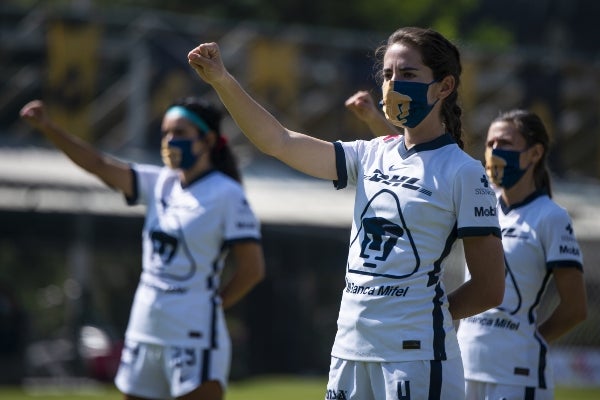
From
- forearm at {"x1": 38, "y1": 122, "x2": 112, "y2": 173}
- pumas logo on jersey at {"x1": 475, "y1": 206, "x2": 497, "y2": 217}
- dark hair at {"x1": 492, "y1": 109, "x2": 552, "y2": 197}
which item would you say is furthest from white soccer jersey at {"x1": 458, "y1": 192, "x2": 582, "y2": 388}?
forearm at {"x1": 38, "y1": 122, "x2": 112, "y2": 173}

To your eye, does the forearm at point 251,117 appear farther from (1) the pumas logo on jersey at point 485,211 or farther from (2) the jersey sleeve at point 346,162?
(1) the pumas logo on jersey at point 485,211

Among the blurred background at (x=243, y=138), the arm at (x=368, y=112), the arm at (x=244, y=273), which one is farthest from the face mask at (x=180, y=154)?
the blurred background at (x=243, y=138)

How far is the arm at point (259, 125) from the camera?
417cm

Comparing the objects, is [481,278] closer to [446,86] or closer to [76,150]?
[446,86]

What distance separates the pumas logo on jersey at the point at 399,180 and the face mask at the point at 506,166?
4.38 feet

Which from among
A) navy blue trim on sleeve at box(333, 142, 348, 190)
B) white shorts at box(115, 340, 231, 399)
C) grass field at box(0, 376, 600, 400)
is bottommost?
grass field at box(0, 376, 600, 400)

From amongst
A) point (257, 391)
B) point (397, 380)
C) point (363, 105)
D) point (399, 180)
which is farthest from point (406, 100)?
point (257, 391)

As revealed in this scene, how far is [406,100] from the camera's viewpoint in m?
4.40

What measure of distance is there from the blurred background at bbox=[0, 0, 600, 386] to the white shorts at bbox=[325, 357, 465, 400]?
25.1 ft

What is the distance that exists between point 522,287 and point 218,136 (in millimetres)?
2103

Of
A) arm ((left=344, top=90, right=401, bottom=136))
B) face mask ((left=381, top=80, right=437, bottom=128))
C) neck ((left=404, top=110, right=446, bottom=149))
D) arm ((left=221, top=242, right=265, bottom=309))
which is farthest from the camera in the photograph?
arm ((left=221, top=242, right=265, bottom=309))

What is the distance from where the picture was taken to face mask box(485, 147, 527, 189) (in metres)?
5.66

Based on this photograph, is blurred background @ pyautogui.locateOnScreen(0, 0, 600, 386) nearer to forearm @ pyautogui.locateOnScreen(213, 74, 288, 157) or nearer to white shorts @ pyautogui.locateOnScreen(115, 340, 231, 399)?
white shorts @ pyautogui.locateOnScreen(115, 340, 231, 399)

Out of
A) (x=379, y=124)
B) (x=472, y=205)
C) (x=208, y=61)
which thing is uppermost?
(x=379, y=124)
